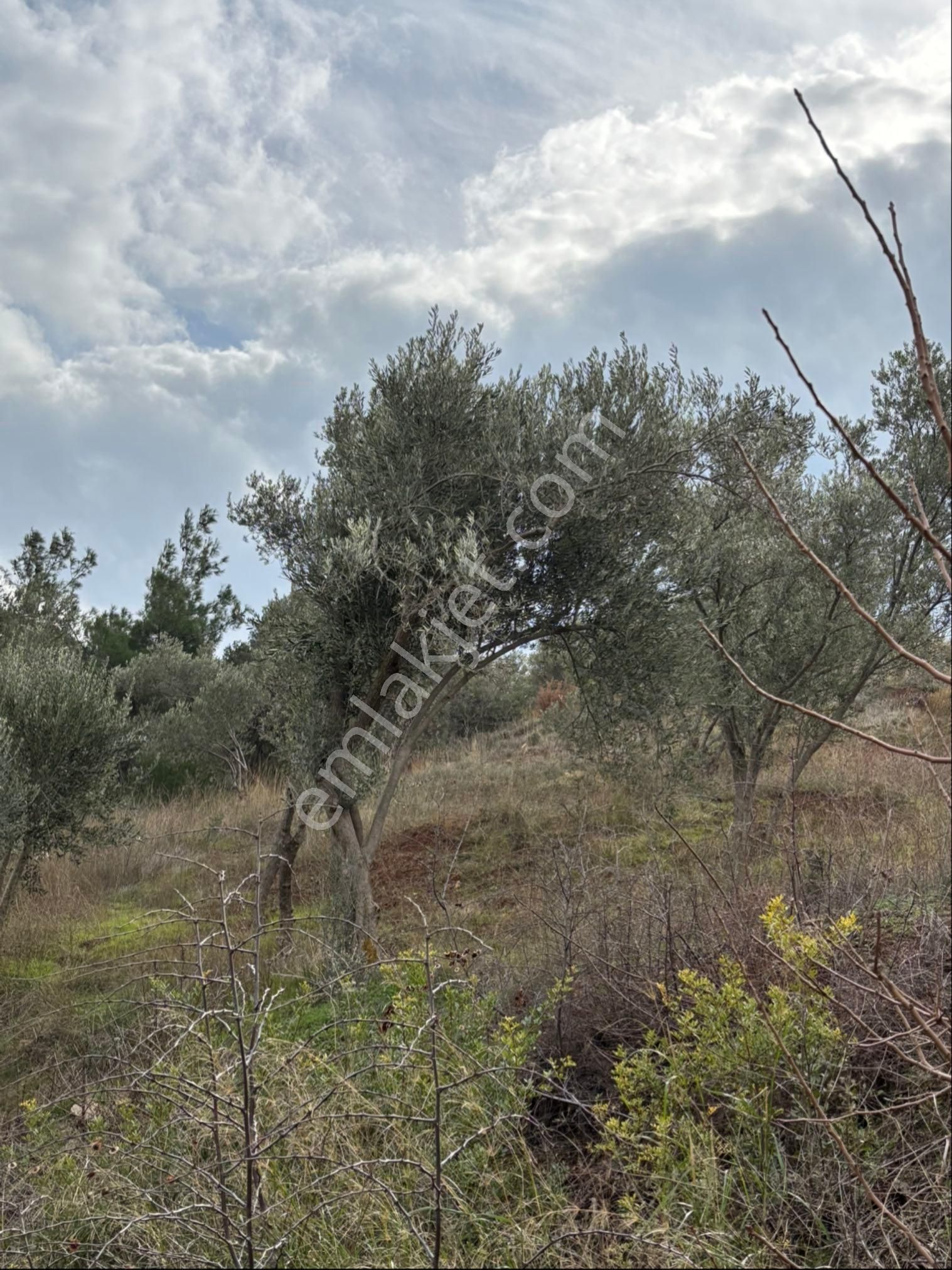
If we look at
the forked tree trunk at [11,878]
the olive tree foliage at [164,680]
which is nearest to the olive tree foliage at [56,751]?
the forked tree trunk at [11,878]

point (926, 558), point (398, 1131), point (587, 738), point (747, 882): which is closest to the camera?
point (398, 1131)

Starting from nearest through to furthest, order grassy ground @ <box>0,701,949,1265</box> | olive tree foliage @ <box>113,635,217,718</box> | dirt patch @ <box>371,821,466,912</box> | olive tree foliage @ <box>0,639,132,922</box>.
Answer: grassy ground @ <box>0,701,949,1265</box>, olive tree foliage @ <box>0,639,132,922</box>, dirt patch @ <box>371,821,466,912</box>, olive tree foliage @ <box>113,635,217,718</box>

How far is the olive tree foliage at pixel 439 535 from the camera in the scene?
8867 mm

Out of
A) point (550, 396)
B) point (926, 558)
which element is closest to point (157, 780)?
point (550, 396)

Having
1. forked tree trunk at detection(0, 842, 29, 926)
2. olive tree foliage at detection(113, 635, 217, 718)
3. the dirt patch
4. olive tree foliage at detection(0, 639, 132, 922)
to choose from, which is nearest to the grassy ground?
the dirt patch

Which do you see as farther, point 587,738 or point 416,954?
point 587,738

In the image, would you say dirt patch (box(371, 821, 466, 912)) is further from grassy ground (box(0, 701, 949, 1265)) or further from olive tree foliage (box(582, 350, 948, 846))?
olive tree foliage (box(582, 350, 948, 846))

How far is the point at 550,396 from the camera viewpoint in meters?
9.45

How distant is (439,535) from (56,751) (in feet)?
17.6

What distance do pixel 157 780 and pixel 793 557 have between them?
15.3 meters

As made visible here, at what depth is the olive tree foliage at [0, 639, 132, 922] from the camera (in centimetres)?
1038

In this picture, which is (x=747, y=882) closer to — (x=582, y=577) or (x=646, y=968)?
(x=646, y=968)

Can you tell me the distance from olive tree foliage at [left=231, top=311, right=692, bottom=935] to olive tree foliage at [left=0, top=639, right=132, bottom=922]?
2580 millimetres

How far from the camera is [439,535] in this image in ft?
28.7
